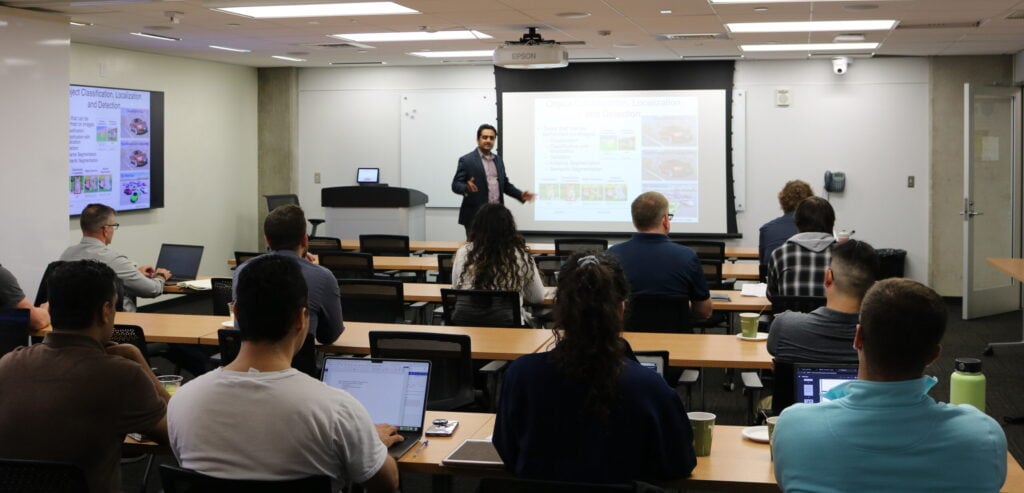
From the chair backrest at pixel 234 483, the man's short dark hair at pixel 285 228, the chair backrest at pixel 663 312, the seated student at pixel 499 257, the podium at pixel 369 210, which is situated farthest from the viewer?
the podium at pixel 369 210

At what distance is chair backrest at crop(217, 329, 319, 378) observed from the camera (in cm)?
448

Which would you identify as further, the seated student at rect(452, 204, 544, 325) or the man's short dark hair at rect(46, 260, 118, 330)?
the seated student at rect(452, 204, 544, 325)

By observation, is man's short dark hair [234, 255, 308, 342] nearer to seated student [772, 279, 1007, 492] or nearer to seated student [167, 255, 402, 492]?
seated student [167, 255, 402, 492]

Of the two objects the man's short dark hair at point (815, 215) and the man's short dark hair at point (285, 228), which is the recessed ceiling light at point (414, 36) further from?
the man's short dark hair at point (285, 228)

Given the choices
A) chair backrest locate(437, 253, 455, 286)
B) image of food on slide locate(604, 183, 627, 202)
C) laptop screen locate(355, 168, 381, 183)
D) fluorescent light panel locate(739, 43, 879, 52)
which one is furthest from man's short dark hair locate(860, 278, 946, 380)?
laptop screen locate(355, 168, 381, 183)

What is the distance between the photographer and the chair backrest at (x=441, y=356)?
4684mm

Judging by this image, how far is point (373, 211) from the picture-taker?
469 inches

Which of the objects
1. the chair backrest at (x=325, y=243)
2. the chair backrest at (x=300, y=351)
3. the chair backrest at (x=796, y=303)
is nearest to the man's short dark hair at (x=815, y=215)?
the chair backrest at (x=796, y=303)

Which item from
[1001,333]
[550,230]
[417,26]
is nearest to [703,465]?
[417,26]

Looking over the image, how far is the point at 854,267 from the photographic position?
3752mm

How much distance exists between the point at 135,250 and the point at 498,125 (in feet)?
14.6

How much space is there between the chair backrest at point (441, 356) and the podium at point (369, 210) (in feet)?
23.0

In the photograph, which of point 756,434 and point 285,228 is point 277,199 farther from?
point 756,434

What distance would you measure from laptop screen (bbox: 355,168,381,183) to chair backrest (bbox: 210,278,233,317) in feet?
21.9
